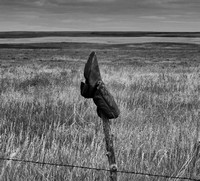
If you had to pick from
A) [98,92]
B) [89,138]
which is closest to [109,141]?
[98,92]

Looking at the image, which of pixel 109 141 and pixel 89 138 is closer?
pixel 109 141

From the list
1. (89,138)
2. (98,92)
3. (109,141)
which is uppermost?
(98,92)

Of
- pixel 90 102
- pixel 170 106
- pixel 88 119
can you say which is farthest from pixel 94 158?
pixel 170 106

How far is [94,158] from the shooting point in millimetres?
3240

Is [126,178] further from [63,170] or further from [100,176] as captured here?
[63,170]

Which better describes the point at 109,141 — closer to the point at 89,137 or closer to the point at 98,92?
the point at 98,92

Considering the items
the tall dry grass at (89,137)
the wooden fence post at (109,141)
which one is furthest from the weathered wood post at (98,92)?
the tall dry grass at (89,137)

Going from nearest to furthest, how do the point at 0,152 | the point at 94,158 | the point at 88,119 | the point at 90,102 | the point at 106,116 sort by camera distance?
the point at 106,116, the point at 94,158, the point at 0,152, the point at 88,119, the point at 90,102

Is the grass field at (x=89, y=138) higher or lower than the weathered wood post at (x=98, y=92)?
lower

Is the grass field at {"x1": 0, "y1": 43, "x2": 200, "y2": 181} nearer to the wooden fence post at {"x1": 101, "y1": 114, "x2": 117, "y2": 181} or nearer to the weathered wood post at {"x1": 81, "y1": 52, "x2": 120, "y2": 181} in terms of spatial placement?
the wooden fence post at {"x1": 101, "y1": 114, "x2": 117, "y2": 181}

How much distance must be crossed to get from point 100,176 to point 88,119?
2.87m

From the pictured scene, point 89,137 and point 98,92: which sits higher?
point 98,92

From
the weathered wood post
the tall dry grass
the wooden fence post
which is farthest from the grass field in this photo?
the weathered wood post

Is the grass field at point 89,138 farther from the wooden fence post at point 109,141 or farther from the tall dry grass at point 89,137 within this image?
the wooden fence post at point 109,141
